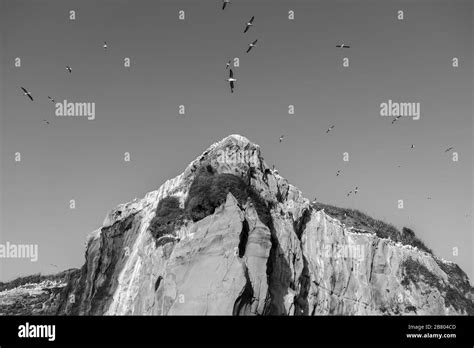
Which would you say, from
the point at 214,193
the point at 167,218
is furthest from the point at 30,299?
the point at 214,193

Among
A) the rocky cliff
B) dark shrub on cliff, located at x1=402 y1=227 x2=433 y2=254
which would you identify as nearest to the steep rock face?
the rocky cliff

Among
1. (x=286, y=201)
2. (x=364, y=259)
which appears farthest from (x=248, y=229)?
(x=364, y=259)

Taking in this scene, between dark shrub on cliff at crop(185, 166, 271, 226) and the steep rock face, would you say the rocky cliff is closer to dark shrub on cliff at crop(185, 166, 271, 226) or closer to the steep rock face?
dark shrub on cliff at crop(185, 166, 271, 226)

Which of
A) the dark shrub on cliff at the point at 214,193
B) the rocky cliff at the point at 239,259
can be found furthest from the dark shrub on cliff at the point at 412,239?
the dark shrub on cliff at the point at 214,193

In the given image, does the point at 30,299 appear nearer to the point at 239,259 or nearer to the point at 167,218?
the point at 167,218

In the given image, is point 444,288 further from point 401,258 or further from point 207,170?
point 207,170

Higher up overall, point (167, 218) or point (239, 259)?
point (167, 218)

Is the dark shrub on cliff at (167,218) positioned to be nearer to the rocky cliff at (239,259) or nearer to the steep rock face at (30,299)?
the rocky cliff at (239,259)

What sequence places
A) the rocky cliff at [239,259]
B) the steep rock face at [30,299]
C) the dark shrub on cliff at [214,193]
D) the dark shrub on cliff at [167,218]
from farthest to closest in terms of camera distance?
1. the steep rock face at [30,299]
2. the dark shrub on cliff at [167,218]
3. the dark shrub on cliff at [214,193]
4. the rocky cliff at [239,259]

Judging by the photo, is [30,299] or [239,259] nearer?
[239,259]

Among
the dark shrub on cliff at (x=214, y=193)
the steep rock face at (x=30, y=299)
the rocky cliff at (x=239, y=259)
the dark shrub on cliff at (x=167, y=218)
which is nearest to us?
the rocky cliff at (x=239, y=259)
